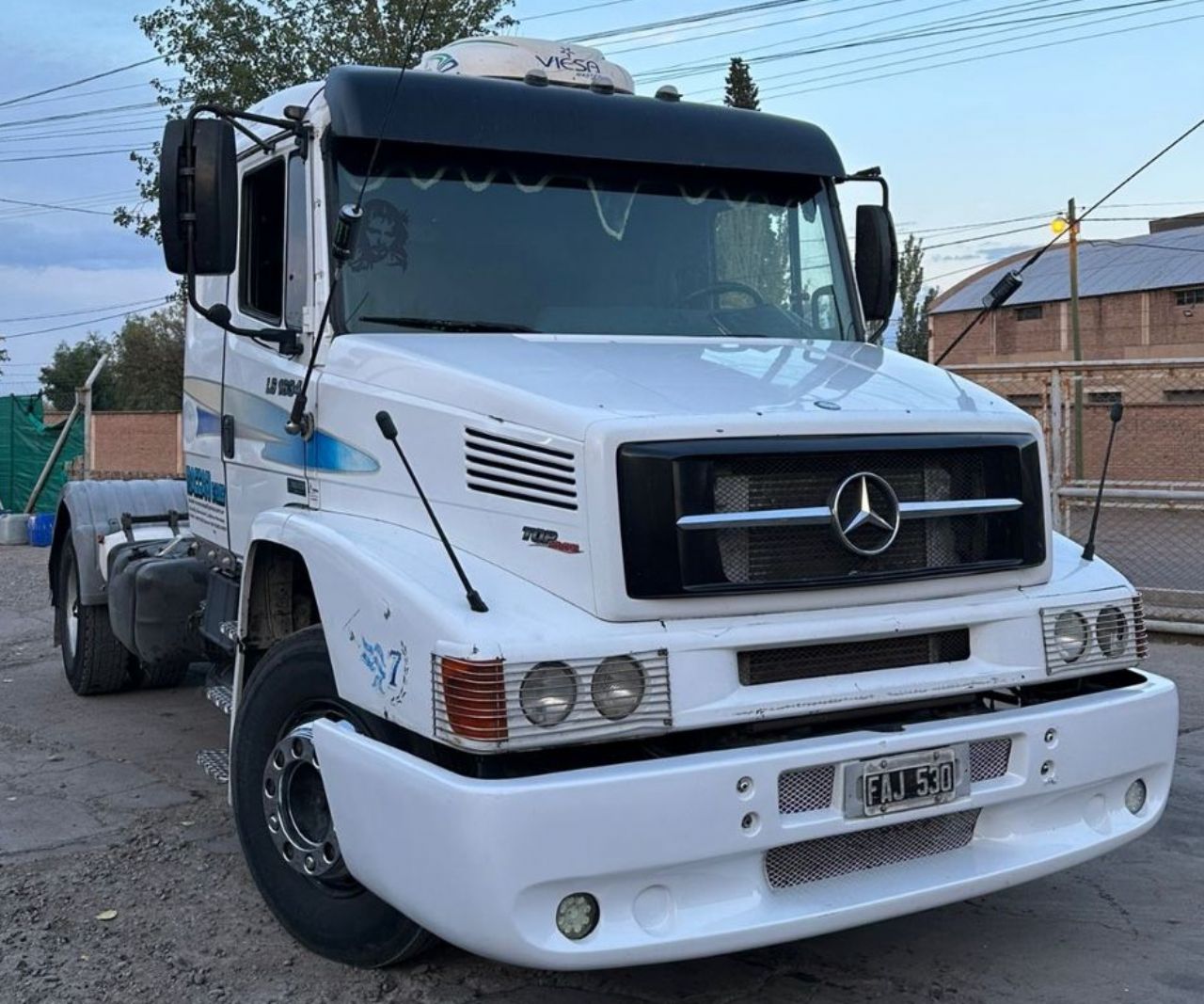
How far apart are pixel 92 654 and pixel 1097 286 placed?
44.2 metres

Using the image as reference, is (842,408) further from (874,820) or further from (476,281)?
(476,281)

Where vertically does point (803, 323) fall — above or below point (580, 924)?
above

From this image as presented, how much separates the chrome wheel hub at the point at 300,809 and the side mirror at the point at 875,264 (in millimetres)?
2970

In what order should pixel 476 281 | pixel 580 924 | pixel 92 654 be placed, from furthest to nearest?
pixel 92 654
pixel 476 281
pixel 580 924

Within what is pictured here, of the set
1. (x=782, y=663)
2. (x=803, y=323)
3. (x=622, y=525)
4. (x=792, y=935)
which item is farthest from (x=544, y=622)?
(x=803, y=323)

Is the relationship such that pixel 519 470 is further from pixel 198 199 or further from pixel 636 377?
pixel 198 199

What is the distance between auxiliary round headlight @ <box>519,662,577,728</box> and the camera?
132 inches

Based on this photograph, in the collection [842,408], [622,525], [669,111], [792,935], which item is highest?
[669,111]

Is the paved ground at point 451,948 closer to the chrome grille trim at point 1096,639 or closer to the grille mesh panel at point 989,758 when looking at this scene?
the grille mesh panel at point 989,758

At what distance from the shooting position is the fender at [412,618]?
3.41 metres

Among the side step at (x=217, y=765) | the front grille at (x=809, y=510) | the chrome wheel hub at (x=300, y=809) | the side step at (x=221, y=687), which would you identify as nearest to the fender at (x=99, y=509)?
the side step at (x=221, y=687)

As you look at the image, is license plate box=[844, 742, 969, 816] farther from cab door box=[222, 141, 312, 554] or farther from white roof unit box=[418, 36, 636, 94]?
white roof unit box=[418, 36, 636, 94]

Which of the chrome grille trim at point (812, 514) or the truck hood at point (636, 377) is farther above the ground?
the truck hood at point (636, 377)

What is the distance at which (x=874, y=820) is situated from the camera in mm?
3637
